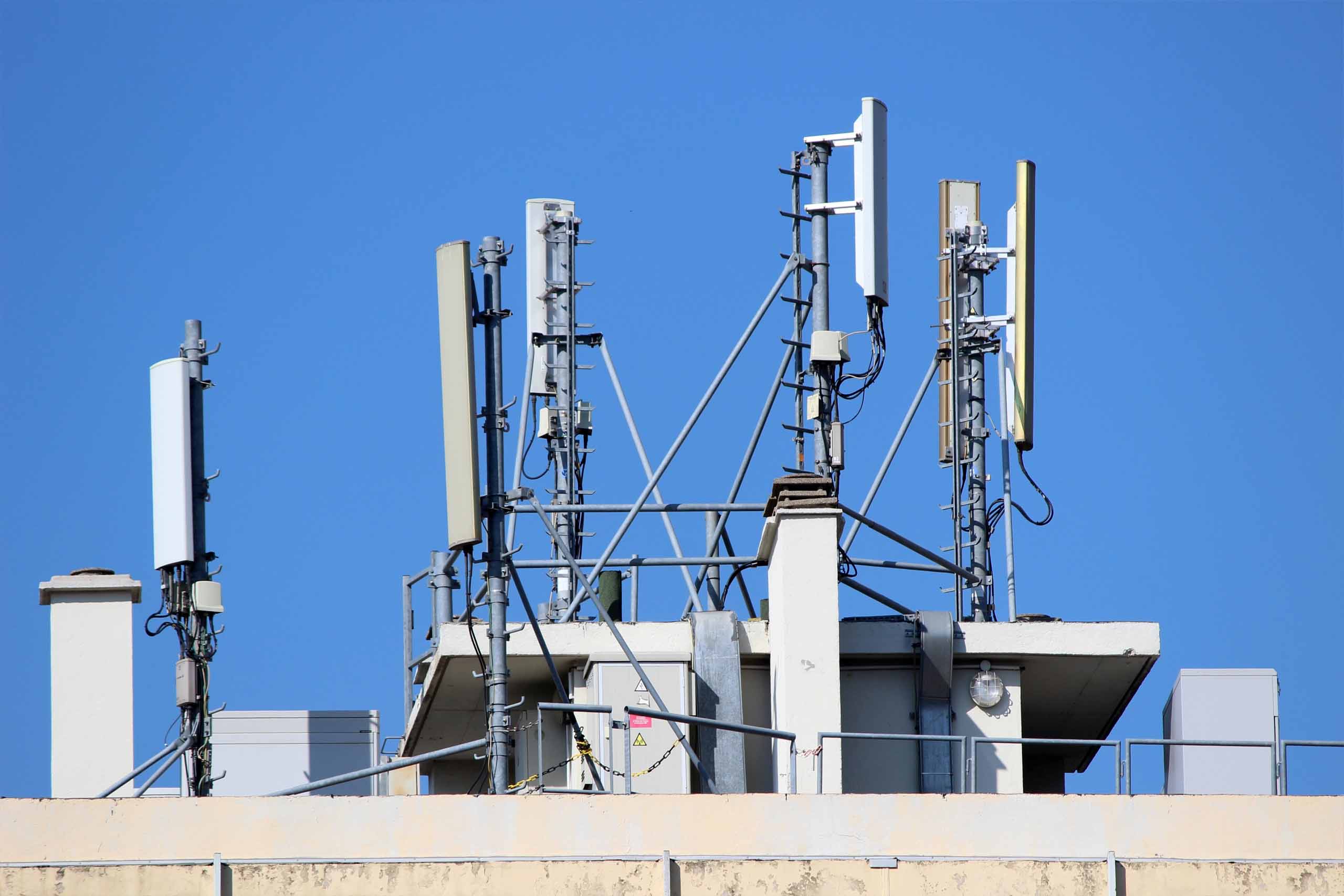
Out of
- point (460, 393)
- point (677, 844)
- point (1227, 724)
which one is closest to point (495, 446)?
point (460, 393)

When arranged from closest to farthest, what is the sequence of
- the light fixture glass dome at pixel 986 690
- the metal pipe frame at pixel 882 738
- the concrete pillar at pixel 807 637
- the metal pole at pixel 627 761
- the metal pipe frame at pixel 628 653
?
the metal pipe frame at pixel 882 738 < the metal pole at pixel 627 761 < the concrete pillar at pixel 807 637 < the metal pipe frame at pixel 628 653 < the light fixture glass dome at pixel 986 690

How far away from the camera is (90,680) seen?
25719mm

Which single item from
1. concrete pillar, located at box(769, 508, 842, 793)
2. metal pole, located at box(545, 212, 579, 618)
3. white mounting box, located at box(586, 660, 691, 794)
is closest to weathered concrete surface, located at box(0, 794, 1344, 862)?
concrete pillar, located at box(769, 508, 842, 793)

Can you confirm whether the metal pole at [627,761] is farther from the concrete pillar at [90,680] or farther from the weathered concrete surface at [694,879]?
the concrete pillar at [90,680]

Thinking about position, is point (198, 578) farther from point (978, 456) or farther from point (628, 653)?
point (978, 456)

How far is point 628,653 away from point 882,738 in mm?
4576

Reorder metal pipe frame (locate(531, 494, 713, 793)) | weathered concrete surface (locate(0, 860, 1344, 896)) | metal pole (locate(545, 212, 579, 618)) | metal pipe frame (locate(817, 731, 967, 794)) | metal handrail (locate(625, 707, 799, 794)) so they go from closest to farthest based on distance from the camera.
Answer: weathered concrete surface (locate(0, 860, 1344, 896))
metal pipe frame (locate(817, 731, 967, 794))
metal handrail (locate(625, 707, 799, 794))
metal pipe frame (locate(531, 494, 713, 793))
metal pole (locate(545, 212, 579, 618))

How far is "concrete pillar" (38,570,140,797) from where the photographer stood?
2556cm

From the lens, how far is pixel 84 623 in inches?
1023

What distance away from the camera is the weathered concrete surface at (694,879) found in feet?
72.1

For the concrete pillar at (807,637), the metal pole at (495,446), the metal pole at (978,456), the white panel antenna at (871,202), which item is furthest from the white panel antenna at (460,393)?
the metal pole at (978,456)

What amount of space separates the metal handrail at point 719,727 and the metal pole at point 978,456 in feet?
16.5

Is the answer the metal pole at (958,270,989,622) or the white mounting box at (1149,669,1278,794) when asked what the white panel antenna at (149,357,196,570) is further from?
the white mounting box at (1149,669,1278,794)

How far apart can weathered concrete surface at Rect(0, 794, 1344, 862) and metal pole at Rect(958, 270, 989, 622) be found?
260 inches
